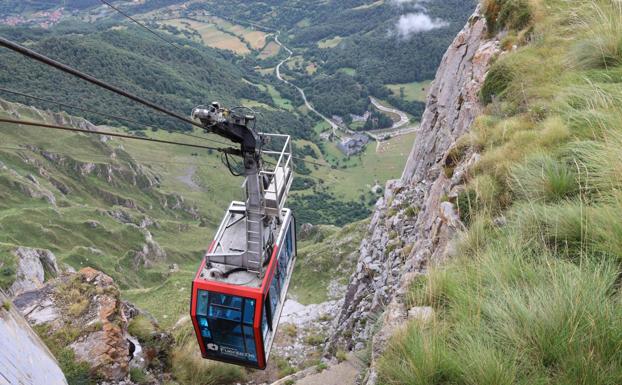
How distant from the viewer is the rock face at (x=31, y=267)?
1026 inches

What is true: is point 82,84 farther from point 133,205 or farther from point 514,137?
point 514,137

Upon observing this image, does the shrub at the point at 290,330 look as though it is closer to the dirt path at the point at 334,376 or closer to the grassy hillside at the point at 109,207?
the grassy hillside at the point at 109,207

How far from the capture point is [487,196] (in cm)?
711

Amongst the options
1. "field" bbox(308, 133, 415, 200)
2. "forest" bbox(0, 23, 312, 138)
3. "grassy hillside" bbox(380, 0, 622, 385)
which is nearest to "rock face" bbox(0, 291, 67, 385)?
"grassy hillside" bbox(380, 0, 622, 385)

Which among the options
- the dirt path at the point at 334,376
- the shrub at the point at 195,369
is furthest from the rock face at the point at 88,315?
the dirt path at the point at 334,376

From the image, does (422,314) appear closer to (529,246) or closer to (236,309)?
(529,246)

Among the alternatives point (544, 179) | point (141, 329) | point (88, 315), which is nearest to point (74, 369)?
point (88, 315)

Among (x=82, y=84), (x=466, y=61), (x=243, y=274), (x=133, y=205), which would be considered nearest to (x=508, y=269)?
(x=243, y=274)

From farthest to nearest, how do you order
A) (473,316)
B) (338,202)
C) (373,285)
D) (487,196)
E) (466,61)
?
(338,202), (466,61), (373,285), (487,196), (473,316)

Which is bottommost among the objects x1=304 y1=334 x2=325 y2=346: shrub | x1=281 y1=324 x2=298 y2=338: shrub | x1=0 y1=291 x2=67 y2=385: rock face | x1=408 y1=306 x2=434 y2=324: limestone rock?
x1=281 y1=324 x2=298 y2=338: shrub

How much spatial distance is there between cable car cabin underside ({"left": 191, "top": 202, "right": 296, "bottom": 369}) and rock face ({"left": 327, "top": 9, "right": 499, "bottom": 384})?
8.30ft

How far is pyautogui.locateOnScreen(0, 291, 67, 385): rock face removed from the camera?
6641mm

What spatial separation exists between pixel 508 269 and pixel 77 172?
95.2 metres

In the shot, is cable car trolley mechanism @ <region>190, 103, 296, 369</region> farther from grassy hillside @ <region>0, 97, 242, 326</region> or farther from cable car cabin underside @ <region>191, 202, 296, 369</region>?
grassy hillside @ <region>0, 97, 242, 326</region>
